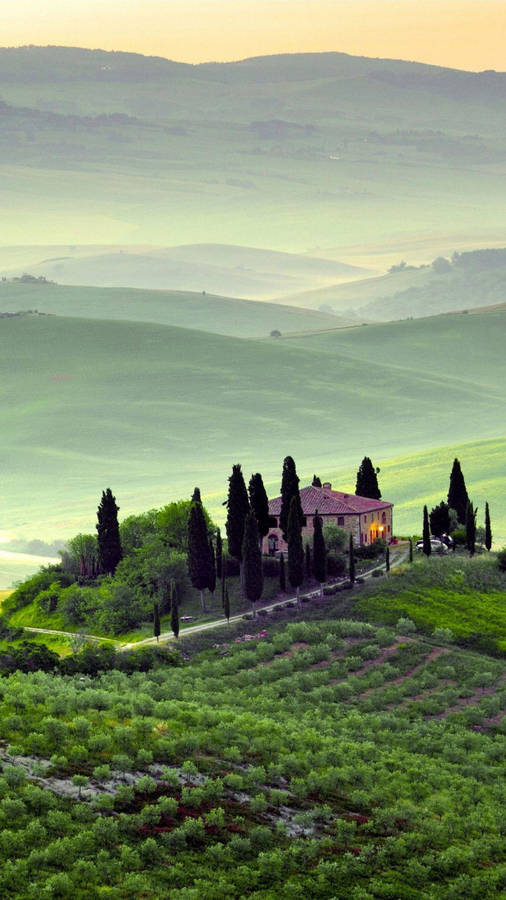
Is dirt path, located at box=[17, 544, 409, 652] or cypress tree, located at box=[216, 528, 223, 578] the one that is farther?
cypress tree, located at box=[216, 528, 223, 578]

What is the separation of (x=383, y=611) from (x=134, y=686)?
86.9 ft

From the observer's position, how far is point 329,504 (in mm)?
129375

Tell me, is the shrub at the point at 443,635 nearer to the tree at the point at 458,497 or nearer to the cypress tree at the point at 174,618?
the cypress tree at the point at 174,618

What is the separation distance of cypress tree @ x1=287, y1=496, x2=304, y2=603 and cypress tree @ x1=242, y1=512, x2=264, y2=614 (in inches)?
101

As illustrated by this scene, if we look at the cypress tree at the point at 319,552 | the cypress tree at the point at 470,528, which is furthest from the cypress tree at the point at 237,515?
the cypress tree at the point at 470,528

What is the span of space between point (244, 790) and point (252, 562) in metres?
40.2

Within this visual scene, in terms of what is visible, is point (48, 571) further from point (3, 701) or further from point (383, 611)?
point (3, 701)

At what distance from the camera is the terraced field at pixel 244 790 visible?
206 feet

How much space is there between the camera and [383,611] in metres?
110

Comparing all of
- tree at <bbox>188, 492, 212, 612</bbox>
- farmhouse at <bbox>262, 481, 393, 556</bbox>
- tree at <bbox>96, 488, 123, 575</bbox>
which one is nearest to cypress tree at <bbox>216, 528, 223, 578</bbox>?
tree at <bbox>188, 492, 212, 612</bbox>

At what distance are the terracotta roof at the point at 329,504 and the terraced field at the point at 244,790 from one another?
114 feet

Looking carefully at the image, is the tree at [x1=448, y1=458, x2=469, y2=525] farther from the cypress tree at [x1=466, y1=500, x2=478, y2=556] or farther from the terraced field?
the terraced field

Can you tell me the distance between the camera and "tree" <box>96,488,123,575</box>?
4764 inches

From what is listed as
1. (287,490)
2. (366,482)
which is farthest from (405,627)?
(366,482)
